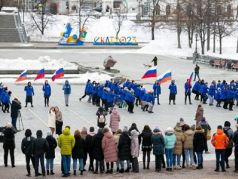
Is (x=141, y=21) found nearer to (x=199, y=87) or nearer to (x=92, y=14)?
(x=92, y=14)

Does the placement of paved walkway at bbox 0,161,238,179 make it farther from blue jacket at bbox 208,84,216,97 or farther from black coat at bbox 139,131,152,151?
blue jacket at bbox 208,84,216,97

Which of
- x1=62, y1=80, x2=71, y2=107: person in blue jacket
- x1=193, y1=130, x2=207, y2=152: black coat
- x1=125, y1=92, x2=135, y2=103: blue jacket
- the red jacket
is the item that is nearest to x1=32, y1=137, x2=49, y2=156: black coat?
x1=193, y1=130, x2=207, y2=152: black coat

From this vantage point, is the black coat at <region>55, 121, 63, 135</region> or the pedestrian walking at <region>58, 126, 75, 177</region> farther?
the black coat at <region>55, 121, 63, 135</region>

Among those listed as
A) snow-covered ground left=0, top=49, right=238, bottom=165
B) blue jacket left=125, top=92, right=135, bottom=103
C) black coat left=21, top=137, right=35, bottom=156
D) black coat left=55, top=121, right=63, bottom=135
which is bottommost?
snow-covered ground left=0, top=49, right=238, bottom=165

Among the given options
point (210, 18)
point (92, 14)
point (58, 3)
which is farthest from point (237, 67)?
point (58, 3)

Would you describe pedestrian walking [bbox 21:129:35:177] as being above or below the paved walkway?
above

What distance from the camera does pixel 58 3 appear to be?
102 meters

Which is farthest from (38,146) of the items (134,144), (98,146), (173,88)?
(173,88)

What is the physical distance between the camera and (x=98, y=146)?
17.9 meters

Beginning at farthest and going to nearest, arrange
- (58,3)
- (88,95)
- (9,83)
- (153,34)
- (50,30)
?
(58,3) < (50,30) < (153,34) < (9,83) < (88,95)

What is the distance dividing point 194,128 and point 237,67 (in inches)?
1235

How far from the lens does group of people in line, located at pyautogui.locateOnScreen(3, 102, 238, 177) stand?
17.6 m

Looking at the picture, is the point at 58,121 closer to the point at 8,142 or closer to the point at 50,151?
the point at 8,142

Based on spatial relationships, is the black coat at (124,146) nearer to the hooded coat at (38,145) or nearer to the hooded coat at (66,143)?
the hooded coat at (66,143)
